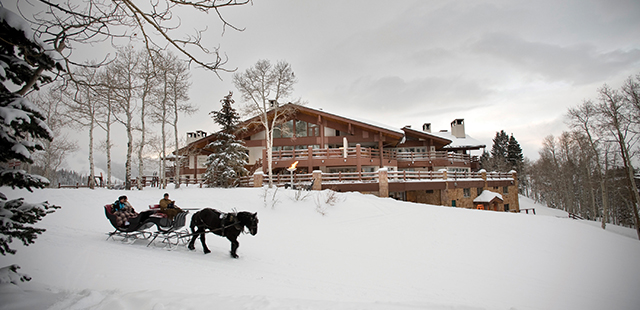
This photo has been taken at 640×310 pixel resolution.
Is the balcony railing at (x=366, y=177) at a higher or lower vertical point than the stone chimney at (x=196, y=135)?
lower

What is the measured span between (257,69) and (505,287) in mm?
17830

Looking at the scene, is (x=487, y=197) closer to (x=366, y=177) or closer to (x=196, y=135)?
(x=366, y=177)

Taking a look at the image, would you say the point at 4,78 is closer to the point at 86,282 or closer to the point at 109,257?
the point at 86,282

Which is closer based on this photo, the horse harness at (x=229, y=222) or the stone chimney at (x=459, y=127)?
the horse harness at (x=229, y=222)

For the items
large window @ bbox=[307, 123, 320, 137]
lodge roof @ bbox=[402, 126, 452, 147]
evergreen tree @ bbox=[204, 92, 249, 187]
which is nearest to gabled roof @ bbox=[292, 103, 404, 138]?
large window @ bbox=[307, 123, 320, 137]

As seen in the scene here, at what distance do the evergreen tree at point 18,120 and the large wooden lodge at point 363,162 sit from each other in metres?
15.2

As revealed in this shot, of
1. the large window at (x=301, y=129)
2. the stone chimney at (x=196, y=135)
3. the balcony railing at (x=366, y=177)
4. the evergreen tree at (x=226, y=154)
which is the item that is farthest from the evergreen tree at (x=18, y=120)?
the stone chimney at (x=196, y=135)

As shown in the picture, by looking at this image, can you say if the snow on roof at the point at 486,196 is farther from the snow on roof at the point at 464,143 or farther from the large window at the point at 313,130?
the large window at the point at 313,130

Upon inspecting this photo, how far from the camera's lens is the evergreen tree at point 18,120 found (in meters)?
2.66

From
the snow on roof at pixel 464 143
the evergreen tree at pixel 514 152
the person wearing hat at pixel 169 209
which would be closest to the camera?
the person wearing hat at pixel 169 209

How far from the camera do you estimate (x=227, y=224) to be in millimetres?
6984

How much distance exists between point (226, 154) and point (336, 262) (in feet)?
51.6

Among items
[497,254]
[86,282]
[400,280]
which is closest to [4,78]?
[86,282]

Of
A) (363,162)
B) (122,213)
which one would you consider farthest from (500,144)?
(122,213)
